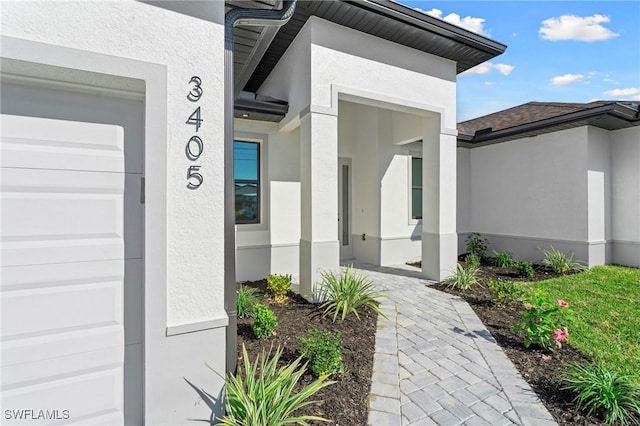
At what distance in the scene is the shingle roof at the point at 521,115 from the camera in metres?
9.42

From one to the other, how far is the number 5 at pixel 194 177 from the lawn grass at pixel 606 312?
4959 millimetres

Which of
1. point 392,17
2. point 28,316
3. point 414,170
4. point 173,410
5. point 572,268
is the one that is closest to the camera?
point 28,316

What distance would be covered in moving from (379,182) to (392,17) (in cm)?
426

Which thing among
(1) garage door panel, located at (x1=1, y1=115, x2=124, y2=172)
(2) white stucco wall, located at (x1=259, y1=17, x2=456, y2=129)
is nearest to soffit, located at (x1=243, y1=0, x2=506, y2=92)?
(2) white stucco wall, located at (x1=259, y1=17, x2=456, y2=129)

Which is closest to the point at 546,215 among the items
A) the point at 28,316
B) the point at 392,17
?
the point at 392,17

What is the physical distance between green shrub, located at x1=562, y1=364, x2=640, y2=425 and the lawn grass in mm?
694

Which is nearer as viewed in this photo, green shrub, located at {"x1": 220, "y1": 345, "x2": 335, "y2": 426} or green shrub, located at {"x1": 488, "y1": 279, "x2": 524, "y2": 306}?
green shrub, located at {"x1": 220, "y1": 345, "x2": 335, "y2": 426}

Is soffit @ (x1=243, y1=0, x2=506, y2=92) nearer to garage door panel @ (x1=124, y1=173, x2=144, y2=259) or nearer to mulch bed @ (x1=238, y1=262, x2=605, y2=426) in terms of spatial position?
garage door panel @ (x1=124, y1=173, x2=144, y2=259)

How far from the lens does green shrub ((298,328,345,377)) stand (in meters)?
3.21

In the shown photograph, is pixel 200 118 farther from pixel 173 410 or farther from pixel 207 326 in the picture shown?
pixel 173 410

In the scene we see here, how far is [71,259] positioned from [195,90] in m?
1.72

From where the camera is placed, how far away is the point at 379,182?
900 cm

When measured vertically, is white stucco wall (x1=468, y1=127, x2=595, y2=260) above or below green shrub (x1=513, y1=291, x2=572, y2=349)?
above

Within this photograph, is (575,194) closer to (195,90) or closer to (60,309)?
(195,90)
